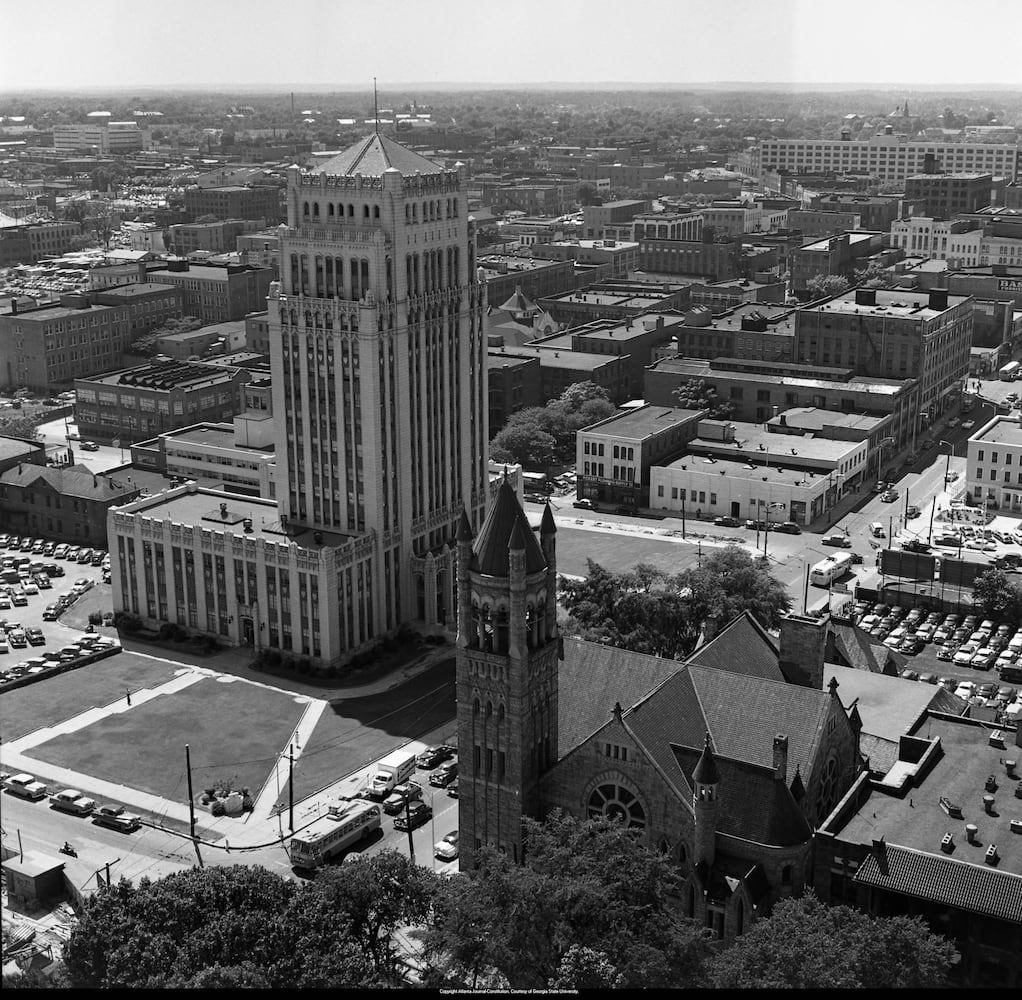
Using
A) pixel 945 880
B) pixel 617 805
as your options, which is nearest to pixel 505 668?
pixel 617 805

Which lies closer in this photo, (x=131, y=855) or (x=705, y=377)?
(x=131, y=855)

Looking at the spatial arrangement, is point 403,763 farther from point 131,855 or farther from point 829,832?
point 829,832

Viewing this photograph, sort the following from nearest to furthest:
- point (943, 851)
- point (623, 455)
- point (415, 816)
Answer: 1. point (943, 851)
2. point (415, 816)
3. point (623, 455)

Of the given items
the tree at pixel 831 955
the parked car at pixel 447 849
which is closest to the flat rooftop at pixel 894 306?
the parked car at pixel 447 849

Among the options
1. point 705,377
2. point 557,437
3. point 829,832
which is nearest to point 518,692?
point 829,832

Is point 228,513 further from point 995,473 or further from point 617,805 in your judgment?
point 995,473

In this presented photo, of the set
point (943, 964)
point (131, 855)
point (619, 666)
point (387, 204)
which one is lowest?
point (131, 855)

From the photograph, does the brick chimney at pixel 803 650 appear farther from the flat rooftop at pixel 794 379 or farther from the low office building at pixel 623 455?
the flat rooftop at pixel 794 379
